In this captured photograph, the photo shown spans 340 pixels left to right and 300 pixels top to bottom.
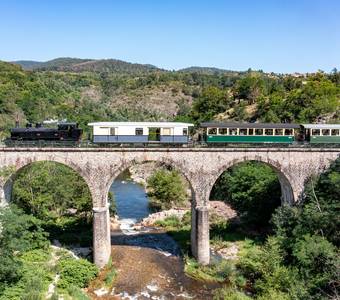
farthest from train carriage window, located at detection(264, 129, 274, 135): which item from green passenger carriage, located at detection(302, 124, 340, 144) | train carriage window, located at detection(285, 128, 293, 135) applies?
green passenger carriage, located at detection(302, 124, 340, 144)

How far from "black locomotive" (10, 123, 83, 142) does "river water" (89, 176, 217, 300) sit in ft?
40.8

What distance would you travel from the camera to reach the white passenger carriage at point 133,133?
37.2 m

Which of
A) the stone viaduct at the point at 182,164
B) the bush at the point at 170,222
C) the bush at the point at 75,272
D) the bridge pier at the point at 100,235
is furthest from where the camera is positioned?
the bush at the point at 170,222

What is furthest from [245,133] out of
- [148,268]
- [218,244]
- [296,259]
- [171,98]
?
[171,98]

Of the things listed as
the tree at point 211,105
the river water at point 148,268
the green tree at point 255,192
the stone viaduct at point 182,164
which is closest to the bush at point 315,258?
the stone viaduct at point 182,164

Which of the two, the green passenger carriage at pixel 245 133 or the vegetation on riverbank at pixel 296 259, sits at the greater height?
the green passenger carriage at pixel 245 133

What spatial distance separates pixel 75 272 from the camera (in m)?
33.6

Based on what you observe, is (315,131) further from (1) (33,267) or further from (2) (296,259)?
(1) (33,267)

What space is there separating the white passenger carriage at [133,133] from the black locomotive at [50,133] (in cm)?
216

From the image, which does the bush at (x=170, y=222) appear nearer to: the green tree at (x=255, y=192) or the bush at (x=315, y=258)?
the green tree at (x=255, y=192)

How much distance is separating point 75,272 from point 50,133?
13.1 meters

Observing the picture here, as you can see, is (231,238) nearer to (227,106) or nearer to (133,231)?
(133,231)

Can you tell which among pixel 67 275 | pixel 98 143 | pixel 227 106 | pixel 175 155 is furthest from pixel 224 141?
pixel 227 106

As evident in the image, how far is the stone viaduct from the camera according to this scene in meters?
35.2
